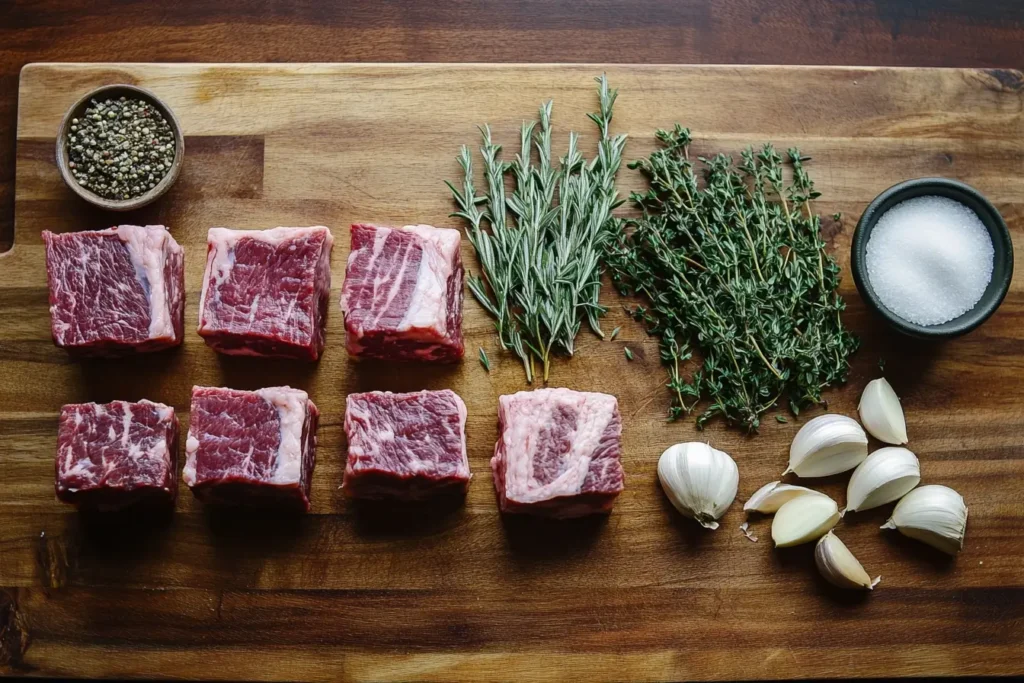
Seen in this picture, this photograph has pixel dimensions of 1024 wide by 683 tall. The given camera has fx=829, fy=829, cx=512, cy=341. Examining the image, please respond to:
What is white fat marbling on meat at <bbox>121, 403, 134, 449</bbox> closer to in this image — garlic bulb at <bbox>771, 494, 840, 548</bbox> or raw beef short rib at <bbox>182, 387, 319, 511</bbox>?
raw beef short rib at <bbox>182, 387, 319, 511</bbox>

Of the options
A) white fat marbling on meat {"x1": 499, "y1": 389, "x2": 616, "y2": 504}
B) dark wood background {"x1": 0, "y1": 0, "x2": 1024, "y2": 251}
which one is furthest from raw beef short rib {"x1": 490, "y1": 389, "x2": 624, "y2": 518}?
dark wood background {"x1": 0, "y1": 0, "x2": 1024, "y2": 251}

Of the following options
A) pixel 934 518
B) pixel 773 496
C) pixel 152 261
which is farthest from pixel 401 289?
pixel 934 518

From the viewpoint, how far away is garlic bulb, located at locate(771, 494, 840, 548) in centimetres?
344

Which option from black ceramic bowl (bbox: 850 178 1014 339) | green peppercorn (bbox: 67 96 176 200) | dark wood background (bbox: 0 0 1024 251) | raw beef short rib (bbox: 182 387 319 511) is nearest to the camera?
raw beef short rib (bbox: 182 387 319 511)

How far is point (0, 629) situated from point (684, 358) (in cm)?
306

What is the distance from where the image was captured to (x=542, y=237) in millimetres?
3572

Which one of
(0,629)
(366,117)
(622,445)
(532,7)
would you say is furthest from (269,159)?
(0,629)

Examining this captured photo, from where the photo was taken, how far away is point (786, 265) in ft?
11.6

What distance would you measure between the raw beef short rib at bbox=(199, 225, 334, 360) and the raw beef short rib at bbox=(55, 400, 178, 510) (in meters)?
0.42

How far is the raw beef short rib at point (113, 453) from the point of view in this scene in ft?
10.8

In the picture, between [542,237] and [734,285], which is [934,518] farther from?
[542,237]

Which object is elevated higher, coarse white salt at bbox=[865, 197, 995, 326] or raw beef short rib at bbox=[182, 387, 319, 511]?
coarse white salt at bbox=[865, 197, 995, 326]

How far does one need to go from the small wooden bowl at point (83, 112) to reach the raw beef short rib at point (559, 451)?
1709 mm

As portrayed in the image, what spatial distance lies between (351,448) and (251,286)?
798 millimetres
